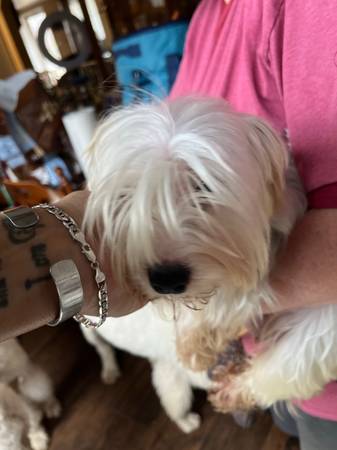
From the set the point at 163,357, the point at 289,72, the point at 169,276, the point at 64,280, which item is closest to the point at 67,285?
A: the point at 64,280

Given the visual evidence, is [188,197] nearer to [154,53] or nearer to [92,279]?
[92,279]

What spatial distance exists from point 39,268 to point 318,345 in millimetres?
578

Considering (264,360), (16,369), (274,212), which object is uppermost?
(274,212)

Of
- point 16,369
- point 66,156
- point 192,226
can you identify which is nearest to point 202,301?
point 192,226

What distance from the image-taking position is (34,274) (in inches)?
21.0

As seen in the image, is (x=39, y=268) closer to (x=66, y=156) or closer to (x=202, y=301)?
(x=202, y=301)

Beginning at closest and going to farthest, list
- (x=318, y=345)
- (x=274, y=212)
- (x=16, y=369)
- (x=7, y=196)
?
1. (x=274, y=212)
2. (x=318, y=345)
3. (x=16, y=369)
4. (x=7, y=196)

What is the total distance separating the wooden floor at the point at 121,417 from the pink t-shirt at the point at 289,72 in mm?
554

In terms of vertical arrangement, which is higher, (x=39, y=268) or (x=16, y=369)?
(x=39, y=268)

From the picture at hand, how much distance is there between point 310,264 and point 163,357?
2.51 ft

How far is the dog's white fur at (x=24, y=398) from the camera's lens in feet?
3.49

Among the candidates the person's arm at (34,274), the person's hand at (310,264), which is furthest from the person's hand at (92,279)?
the person's hand at (310,264)

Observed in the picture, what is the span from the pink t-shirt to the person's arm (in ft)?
1.33

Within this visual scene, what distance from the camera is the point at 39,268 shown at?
54 cm
